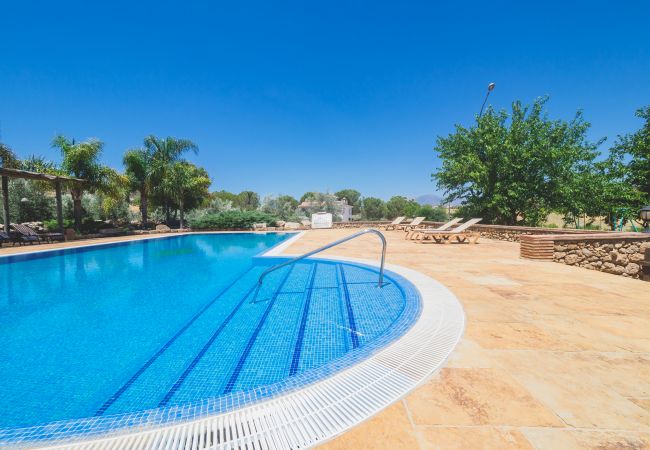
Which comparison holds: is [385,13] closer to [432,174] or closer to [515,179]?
[432,174]

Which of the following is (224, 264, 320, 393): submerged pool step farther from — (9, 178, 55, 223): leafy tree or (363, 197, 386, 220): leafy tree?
(363, 197, 386, 220): leafy tree

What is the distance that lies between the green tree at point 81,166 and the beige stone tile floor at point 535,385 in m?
19.6

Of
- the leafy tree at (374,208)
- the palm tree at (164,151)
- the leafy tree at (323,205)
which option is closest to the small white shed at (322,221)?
the leafy tree at (323,205)

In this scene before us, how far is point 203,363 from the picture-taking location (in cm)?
317

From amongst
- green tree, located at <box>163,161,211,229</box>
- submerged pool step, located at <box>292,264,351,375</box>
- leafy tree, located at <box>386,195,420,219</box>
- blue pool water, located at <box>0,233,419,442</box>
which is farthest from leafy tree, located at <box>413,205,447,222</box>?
submerged pool step, located at <box>292,264,351,375</box>

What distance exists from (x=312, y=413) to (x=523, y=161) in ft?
53.5

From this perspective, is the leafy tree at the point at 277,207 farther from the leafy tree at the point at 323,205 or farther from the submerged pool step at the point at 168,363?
the submerged pool step at the point at 168,363

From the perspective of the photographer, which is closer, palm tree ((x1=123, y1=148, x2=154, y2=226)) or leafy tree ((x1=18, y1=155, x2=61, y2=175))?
leafy tree ((x1=18, y1=155, x2=61, y2=175))

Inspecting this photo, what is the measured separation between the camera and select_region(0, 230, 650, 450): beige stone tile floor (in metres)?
1.48

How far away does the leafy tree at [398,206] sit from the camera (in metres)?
53.8

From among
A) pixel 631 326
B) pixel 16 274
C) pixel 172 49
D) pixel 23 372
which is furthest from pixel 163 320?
pixel 172 49

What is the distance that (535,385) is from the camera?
1.96 meters

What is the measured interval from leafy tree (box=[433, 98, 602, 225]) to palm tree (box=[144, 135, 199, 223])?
67.8ft

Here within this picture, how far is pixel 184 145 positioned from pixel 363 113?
18926 mm
